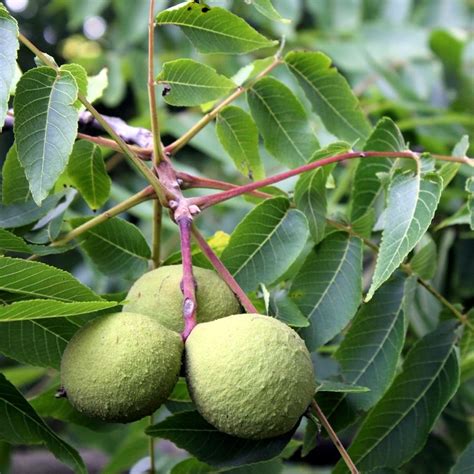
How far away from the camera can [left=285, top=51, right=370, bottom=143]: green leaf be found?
1308 millimetres

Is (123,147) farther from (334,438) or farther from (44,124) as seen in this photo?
(334,438)

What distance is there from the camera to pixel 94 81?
1396 millimetres

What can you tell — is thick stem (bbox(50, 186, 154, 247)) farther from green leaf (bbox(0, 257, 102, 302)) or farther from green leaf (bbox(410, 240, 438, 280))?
green leaf (bbox(410, 240, 438, 280))

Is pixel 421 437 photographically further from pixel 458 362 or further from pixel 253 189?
pixel 253 189

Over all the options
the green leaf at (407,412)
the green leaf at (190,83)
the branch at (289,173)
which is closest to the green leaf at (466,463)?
the green leaf at (407,412)

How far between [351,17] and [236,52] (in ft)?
4.04

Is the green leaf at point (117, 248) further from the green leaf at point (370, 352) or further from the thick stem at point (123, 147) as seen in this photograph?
the green leaf at point (370, 352)

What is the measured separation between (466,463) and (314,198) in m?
0.41

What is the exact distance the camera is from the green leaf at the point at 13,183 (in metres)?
1.19

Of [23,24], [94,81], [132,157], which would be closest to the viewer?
[132,157]

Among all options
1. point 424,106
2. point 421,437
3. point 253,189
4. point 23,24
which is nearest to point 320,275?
point 253,189

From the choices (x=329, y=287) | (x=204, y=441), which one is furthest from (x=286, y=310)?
(x=204, y=441)

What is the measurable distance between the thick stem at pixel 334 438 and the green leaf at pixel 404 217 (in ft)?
0.51

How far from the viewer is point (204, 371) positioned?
91 centimetres
